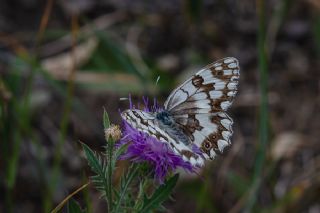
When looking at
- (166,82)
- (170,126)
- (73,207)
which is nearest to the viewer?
(73,207)

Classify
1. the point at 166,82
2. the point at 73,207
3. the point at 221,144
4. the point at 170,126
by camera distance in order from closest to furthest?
the point at 73,207, the point at 221,144, the point at 170,126, the point at 166,82

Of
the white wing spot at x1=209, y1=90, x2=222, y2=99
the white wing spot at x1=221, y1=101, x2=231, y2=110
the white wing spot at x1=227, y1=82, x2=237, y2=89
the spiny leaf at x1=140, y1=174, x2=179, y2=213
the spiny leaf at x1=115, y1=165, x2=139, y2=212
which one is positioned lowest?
the spiny leaf at x1=140, y1=174, x2=179, y2=213

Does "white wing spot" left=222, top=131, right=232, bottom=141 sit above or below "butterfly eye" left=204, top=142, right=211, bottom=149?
above

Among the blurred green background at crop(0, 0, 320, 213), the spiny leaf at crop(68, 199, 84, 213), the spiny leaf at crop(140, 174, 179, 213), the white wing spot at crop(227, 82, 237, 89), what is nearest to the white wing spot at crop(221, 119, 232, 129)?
the white wing spot at crop(227, 82, 237, 89)

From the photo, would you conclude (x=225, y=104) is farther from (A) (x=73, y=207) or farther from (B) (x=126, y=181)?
(A) (x=73, y=207)

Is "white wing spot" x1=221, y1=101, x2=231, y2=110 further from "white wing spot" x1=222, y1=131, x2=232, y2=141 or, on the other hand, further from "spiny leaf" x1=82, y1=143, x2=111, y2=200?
"spiny leaf" x1=82, y1=143, x2=111, y2=200

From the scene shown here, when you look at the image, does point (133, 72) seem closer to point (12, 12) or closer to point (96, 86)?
point (96, 86)

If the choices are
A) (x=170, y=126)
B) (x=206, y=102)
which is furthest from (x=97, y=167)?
(x=206, y=102)

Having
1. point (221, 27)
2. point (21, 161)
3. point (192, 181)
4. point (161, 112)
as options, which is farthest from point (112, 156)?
point (221, 27)
